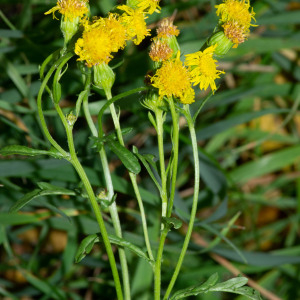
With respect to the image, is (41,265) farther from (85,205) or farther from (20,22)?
(20,22)

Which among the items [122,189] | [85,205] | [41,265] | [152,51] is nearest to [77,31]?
[152,51]

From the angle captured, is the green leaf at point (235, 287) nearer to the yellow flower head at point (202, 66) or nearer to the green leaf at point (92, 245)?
the green leaf at point (92, 245)

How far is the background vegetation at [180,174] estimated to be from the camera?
1.49m

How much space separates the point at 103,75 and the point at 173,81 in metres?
0.16

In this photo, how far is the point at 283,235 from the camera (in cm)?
216

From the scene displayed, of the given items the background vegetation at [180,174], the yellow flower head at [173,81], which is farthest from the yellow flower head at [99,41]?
the background vegetation at [180,174]

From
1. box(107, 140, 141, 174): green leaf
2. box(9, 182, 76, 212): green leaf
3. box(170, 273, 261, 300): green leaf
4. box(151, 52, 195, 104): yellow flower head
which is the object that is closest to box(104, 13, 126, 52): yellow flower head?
box(151, 52, 195, 104): yellow flower head

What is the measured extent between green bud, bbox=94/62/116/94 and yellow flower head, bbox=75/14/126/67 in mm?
19

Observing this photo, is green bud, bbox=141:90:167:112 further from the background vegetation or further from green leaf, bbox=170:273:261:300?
green leaf, bbox=170:273:261:300

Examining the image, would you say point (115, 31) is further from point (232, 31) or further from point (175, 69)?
point (232, 31)

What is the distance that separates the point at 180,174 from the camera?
193 centimetres

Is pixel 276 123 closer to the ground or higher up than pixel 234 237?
higher up

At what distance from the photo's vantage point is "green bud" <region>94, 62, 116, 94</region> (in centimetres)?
96

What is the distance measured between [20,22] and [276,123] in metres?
1.43
